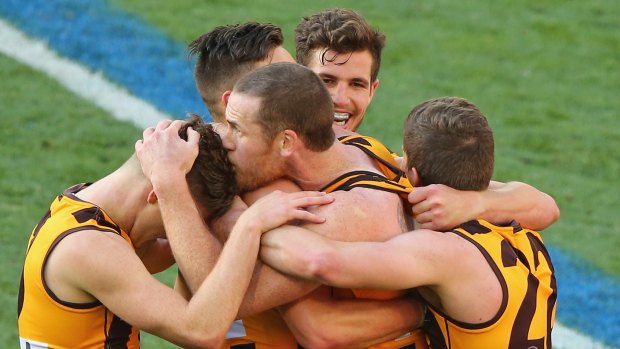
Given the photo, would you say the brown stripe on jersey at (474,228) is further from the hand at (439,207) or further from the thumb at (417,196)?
the thumb at (417,196)

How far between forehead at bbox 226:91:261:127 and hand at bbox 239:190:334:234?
1.07 feet

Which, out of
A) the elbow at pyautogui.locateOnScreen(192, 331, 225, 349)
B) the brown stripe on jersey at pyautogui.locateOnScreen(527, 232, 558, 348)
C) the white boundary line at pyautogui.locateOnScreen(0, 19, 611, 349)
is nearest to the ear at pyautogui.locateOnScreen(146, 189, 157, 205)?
the elbow at pyautogui.locateOnScreen(192, 331, 225, 349)

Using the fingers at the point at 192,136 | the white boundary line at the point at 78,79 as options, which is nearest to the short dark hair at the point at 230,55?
the fingers at the point at 192,136

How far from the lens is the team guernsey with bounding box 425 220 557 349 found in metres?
4.89

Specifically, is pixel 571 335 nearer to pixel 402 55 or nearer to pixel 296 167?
pixel 296 167

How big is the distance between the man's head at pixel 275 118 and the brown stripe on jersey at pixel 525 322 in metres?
1.05

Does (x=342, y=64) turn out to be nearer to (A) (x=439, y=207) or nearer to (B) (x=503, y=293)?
(A) (x=439, y=207)

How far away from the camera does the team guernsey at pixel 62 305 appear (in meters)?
5.00

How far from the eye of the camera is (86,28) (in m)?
13.0

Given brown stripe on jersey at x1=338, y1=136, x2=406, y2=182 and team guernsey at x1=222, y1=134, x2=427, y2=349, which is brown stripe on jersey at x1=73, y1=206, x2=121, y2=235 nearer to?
team guernsey at x1=222, y1=134, x2=427, y2=349

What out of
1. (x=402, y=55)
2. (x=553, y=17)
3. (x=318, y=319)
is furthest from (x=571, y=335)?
(x=553, y=17)

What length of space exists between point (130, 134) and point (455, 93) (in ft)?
11.2

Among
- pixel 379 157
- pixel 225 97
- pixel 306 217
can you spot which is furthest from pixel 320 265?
pixel 225 97

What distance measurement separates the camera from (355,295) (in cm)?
497
